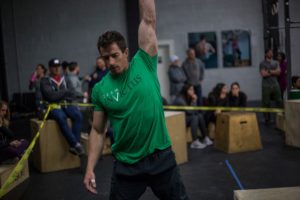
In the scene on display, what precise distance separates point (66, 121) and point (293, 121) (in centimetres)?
283

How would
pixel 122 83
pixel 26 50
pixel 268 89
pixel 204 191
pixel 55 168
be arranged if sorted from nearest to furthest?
pixel 122 83
pixel 204 191
pixel 55 168
pixel 268 89
pixel 26 50

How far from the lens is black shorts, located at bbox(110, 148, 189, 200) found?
1781 millimetres

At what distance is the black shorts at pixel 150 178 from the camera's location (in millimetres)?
1781

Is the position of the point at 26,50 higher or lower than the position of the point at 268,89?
higher

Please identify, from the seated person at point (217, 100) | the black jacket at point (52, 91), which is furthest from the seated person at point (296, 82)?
the black jacket at point (52, 91)

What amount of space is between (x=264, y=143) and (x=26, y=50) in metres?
6.41

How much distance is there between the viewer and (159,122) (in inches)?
71.4

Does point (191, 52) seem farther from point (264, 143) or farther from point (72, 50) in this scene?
point (72, 50)

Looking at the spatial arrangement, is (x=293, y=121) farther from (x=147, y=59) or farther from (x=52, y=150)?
(x=147, y=59)

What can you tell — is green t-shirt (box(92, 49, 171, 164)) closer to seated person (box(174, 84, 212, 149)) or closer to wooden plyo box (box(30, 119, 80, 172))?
wooden plyo box (box(30, 119, 80, 172))

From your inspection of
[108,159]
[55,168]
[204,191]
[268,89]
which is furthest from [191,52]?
[204,191]

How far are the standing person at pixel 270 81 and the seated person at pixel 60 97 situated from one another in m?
3.38

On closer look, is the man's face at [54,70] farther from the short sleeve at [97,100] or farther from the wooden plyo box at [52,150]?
the short sleeve at [97,100]

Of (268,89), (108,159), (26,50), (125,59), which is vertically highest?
(26,50)
